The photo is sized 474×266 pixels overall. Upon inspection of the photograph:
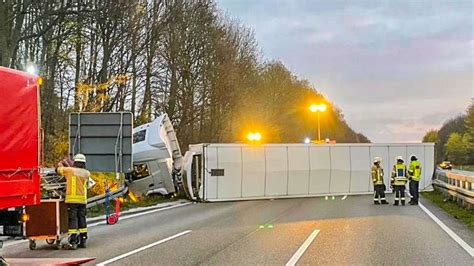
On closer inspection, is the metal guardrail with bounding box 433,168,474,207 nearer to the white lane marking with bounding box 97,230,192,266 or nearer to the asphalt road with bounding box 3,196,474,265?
the asphalt road with bounding box 3,196,474,265

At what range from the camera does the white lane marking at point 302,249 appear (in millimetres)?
10200

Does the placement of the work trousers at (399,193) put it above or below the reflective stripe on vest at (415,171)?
below

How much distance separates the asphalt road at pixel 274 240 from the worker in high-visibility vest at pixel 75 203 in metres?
0.32

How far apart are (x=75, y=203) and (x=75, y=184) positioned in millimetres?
357

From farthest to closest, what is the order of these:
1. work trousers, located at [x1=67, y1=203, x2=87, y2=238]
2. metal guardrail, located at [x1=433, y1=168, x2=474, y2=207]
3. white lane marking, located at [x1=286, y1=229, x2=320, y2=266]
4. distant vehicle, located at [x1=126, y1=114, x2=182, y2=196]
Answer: distant vehicle, located at [x1=126, y1=114, x2=182, y2=196] < metal guardrail, located at [x1=433, y1=168, x2=474, y2=207] < work trousers, located at [x1=67, y1=203, x2=87, y2=238] < white lane marking, located at [x1=286, y1=229, x2=320, y2=266]

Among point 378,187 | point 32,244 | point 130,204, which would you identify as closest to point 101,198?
point 130,204

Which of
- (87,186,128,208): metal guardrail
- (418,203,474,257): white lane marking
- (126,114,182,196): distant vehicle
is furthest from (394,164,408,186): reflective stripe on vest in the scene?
(87,186,128,208): metal guardrail

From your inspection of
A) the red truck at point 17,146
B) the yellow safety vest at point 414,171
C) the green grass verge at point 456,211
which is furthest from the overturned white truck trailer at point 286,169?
the red truck at point 17,146

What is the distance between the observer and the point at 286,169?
2833 centimetres

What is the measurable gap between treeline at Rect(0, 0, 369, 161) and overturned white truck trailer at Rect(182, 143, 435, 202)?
654cm

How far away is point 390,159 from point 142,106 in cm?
1753

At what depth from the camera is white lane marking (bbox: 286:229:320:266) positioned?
1020 cm

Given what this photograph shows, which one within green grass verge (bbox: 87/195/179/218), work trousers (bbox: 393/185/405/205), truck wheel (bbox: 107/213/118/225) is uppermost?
work trousers (bbox: 393/185/405/205)

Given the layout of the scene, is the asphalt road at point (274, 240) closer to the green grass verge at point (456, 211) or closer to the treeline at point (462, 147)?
the green grass verge at point (456, 211)
